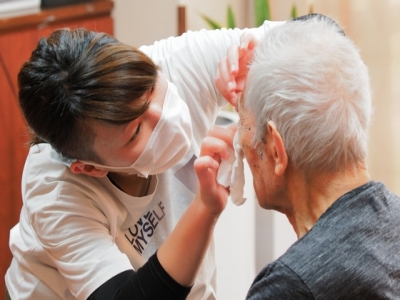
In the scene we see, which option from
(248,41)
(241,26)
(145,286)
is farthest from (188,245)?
(241,26)

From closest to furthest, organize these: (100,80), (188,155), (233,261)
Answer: (100,80) < (188,155) < (233,261)

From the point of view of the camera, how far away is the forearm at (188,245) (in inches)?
44.6

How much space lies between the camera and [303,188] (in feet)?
3.13

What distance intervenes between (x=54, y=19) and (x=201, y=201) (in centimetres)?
161

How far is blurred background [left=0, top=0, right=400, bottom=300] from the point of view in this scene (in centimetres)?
213

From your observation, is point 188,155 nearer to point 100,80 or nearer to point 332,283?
point 100,80

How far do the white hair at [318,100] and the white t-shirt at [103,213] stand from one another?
453 millimetres

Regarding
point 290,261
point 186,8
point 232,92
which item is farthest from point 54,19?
point 290,261

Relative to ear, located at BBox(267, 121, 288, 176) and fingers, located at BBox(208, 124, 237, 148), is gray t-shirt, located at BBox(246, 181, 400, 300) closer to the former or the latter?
ear, located at BBox(267, 121, 288, 176)

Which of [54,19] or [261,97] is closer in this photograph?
[261,97]

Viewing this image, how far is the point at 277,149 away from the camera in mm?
937

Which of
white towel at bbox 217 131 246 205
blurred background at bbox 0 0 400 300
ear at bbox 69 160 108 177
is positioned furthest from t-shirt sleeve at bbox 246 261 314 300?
blurred background at bbox 0 0 400 300

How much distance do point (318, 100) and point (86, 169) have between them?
55 cm

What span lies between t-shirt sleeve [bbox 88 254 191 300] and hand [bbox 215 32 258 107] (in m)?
0.39
